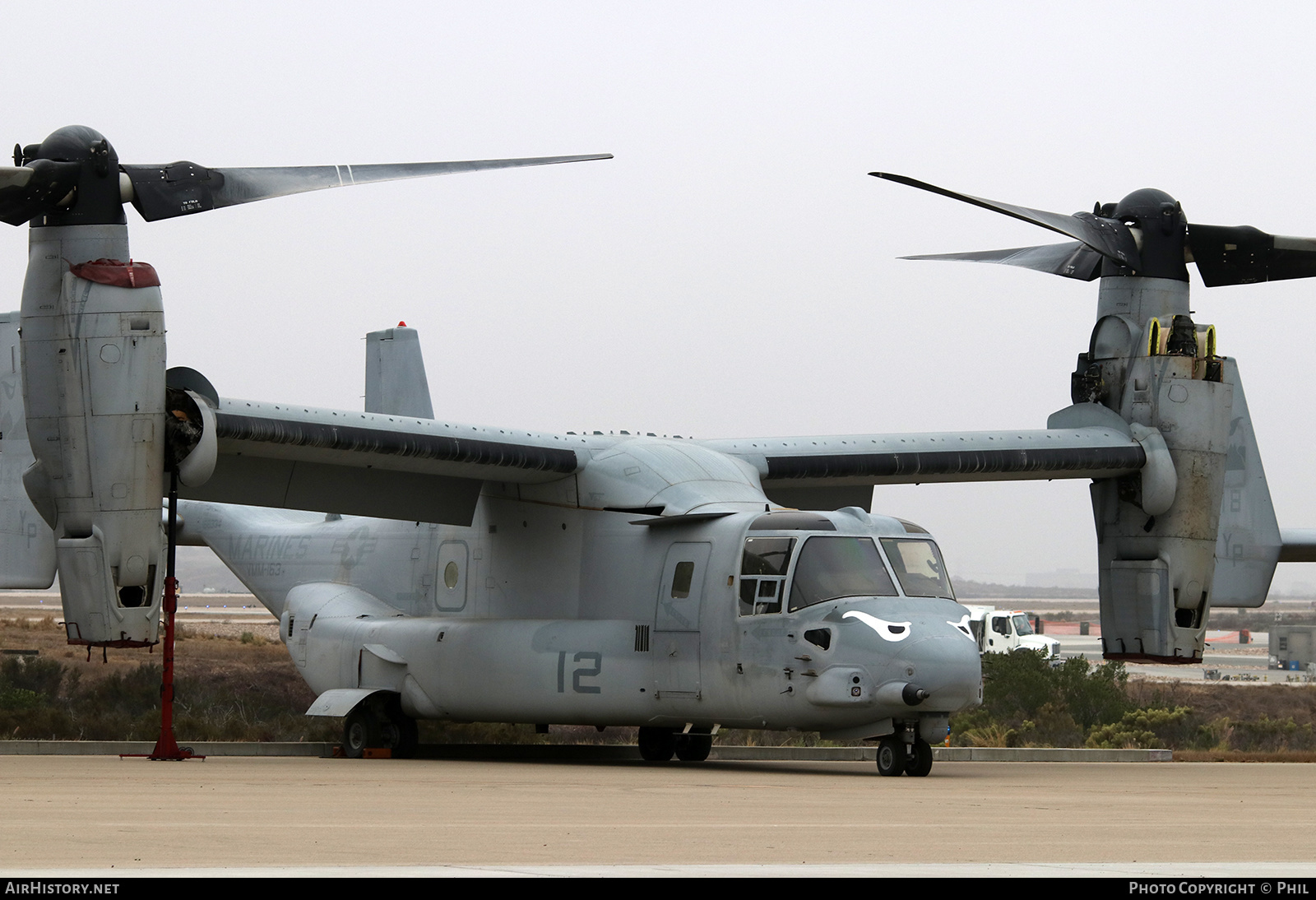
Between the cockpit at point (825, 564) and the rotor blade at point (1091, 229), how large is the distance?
4901 mm

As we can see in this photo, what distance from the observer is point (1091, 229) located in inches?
856

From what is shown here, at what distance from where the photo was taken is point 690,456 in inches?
774

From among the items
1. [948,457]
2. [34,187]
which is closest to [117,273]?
[34,187]

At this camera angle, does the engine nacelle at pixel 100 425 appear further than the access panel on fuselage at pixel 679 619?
No

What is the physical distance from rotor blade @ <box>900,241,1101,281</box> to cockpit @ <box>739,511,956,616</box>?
6450mm

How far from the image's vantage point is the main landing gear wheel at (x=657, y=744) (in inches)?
799

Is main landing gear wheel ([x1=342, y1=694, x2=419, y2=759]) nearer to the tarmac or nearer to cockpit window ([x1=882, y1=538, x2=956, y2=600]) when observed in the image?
the tarmac

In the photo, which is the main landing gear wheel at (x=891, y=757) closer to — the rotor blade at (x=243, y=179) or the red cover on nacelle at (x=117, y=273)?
the rotor blade at (x=243, y=179)

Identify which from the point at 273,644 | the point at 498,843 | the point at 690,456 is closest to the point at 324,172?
the point at 690,456

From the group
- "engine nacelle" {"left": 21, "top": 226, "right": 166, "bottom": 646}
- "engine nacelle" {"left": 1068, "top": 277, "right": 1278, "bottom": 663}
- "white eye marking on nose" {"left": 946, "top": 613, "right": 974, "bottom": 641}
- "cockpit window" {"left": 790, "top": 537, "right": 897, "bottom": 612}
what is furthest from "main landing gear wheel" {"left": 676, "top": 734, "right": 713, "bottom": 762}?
"engine nacelle" {"left": 21, "top": 226, "right": 166, "bottom": 646}

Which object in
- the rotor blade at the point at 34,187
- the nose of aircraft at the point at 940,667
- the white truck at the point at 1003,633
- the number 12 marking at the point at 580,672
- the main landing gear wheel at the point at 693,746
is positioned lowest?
the white truck at the point at 1003,633

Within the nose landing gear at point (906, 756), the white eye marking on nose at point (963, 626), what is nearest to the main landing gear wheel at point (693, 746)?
the nose landing gear at point (906, 756)

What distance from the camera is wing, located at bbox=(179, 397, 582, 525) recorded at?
60.2 feet

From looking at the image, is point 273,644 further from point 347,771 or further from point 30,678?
point 347,771
